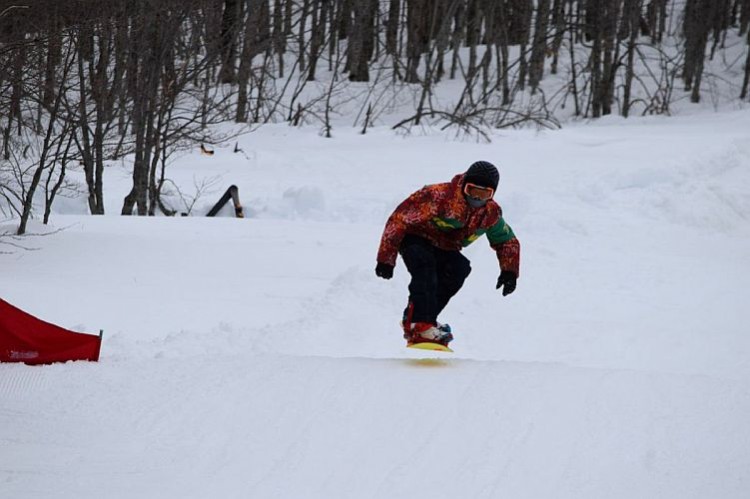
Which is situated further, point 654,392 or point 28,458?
point 654,392

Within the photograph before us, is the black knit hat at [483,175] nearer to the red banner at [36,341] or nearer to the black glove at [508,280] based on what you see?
the black glove at [508,280]

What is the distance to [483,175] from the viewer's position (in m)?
5.96

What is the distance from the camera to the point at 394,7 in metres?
32.2

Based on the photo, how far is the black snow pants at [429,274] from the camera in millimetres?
6098

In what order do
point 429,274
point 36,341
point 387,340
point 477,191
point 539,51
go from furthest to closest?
1. point 539,51
2. point 387,340
3. point 429,274
4. point 477,191
5. point 36,341

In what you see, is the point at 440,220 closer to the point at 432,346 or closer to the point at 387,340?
the point at 432,346

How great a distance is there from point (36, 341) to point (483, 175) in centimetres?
322

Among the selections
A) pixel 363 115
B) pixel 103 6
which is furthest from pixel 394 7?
pixel 103 6

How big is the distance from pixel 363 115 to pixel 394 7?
6.34 m

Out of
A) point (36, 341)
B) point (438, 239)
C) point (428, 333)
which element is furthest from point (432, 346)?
point (36, 341)

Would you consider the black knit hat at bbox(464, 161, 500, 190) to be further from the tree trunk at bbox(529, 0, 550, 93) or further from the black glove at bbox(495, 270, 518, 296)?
the tree trunk at bbox(529, 0, 550, 93)

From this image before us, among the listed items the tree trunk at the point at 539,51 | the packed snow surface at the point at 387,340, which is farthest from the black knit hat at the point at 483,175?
the tree trunk at the point at 539,51

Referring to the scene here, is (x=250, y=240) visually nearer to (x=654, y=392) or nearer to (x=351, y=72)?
(x=654, y=392)

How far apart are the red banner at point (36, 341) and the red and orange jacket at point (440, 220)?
7.02 ft
